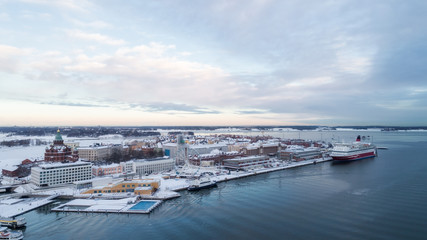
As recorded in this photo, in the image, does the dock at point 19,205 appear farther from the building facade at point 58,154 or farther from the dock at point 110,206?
the building facade at point 58,154

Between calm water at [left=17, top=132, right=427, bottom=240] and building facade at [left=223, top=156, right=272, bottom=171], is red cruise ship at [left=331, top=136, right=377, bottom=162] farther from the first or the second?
calm water at [left=17, top=132, right=427, bottom=240]

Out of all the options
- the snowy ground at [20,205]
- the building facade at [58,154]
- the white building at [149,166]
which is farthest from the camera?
the white building at [149,166]

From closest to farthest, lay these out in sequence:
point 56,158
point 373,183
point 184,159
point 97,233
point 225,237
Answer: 1. point 225,237
2. point 97,233
3. point 373,183
4. point 56,158
5. point 184,159

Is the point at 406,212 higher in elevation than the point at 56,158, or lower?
lower

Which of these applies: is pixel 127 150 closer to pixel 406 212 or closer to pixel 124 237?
pixel 124 237

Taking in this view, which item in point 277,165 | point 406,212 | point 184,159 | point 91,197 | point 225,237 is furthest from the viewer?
point 184,159

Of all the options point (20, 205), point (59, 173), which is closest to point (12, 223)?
point (20, 205)

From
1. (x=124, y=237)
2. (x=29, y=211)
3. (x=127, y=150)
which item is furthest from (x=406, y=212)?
(x=127, y=150)

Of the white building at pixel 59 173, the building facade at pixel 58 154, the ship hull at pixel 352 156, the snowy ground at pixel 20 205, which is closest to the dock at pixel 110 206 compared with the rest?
the snowy ground at pixel 20 205
